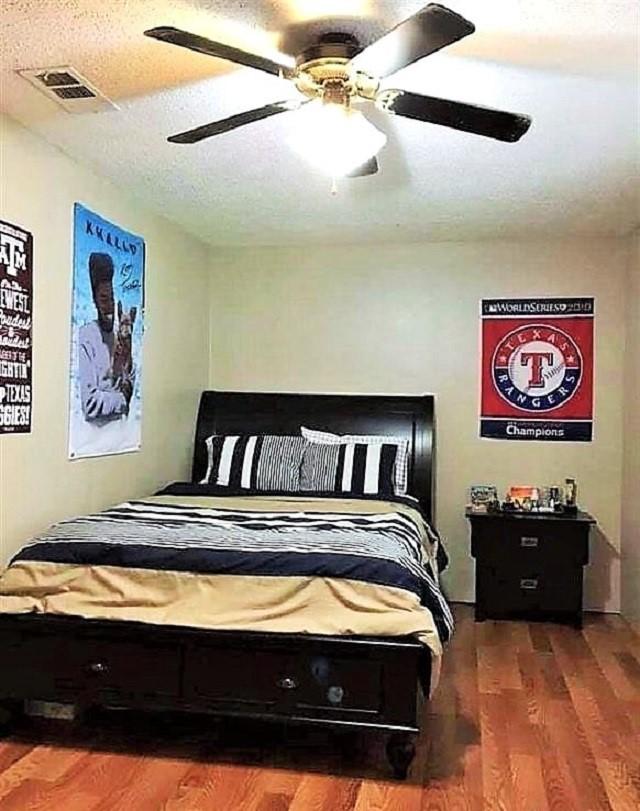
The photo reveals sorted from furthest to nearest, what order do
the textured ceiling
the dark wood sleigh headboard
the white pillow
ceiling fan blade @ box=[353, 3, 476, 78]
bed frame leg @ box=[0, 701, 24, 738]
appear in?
the dark wood sleigh headboard < the white pillow < bed frame leg @ box=[0, 701, 24, 738] < the textured ceiling < ceiling fan blade @ box=[353, 3, 476, 78]

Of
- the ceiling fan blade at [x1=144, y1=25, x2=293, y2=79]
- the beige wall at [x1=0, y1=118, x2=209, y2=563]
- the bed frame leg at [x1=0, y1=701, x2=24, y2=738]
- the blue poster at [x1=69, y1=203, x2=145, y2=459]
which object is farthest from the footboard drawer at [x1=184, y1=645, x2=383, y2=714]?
the ceiling fan blade at [x1=144, y1=25, x2=293, y2=79]

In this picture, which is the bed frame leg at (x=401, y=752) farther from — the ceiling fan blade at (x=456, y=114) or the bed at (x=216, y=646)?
the ceiling fan blade at (x=456, y=114)

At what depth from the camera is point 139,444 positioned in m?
4.50

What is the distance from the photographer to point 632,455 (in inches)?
188

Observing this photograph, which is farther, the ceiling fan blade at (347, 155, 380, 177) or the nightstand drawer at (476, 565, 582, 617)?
the nightstand drawer at (476, 565, 582, 617)

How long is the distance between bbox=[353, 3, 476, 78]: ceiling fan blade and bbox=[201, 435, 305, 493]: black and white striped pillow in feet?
8.97

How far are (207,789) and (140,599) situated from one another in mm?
648

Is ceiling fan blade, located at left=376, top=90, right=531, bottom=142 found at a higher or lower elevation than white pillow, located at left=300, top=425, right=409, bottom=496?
higher

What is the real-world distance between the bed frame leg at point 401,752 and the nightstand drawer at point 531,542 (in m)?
2.18

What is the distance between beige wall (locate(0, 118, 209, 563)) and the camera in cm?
328

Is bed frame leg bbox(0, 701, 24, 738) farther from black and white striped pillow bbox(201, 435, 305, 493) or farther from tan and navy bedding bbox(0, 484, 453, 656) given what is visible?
black and white striped pillow bbox(201, 435, 305, 493)

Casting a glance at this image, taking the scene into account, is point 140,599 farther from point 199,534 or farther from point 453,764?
point 453,764

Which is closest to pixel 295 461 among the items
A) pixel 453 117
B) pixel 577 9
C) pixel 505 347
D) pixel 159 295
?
pixel 159 295

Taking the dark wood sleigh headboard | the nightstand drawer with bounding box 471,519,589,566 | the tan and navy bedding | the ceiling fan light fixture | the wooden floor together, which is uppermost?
the ceiling fan light fixture
